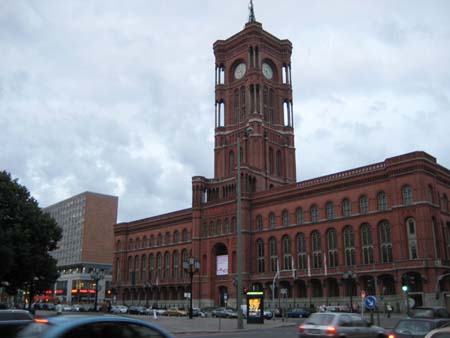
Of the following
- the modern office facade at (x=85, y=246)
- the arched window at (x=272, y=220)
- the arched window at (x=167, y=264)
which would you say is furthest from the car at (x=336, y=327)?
the modern office facade at (x=85, y=246)

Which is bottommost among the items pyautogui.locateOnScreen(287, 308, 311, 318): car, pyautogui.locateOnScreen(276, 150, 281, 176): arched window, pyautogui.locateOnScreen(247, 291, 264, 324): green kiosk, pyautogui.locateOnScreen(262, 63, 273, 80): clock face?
pyautogui.locateOnScreen(287, 308, 311, 318): car

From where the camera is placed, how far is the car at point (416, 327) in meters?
16.6

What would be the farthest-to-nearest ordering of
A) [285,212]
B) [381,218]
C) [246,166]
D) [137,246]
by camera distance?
[137,246] < [246,166] < [285,212] < [381,218]

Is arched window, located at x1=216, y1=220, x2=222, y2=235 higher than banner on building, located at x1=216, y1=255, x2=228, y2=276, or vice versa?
arched window, located at x1=216, y1=220, x2=222, y2=235

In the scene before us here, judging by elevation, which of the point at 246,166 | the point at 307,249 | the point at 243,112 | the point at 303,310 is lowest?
the point at 303,310

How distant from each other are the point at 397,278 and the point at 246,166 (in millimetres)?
32563

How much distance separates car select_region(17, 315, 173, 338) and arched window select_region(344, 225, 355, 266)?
2368 inches

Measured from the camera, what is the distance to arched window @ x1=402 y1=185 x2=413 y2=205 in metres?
60.2

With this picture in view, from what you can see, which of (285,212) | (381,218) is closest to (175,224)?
(285,212)

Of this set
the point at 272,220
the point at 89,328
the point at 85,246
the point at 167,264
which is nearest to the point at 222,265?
the point at 272,220

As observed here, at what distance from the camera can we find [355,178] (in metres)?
66.4

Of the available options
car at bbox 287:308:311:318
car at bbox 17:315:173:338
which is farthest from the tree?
car at bbox 17:315:173:338

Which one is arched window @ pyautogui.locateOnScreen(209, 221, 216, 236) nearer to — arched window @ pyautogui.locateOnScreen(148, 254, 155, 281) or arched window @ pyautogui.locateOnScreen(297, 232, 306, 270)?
arched window @ pyautogui.locateOnScreen(297, 232, 306, 270)

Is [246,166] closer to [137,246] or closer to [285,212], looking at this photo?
[285,212]
